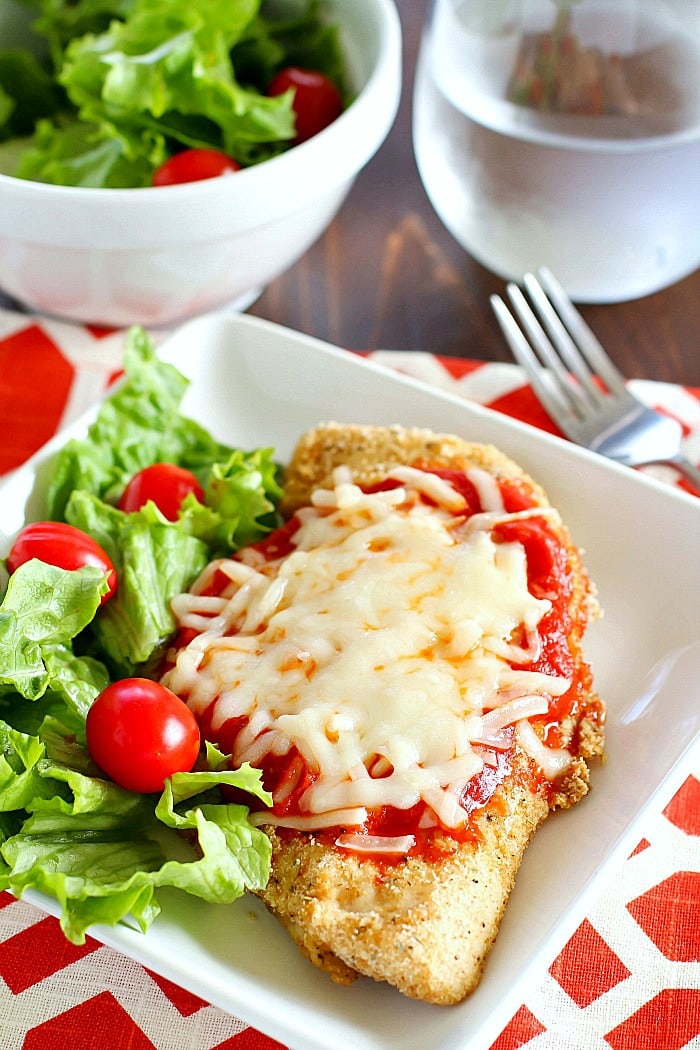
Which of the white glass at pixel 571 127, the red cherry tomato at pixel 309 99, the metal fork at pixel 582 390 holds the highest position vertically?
the white glass at pixel 571 127

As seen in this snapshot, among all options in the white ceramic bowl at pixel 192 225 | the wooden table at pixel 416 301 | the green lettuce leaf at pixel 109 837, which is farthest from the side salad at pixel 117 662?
the wooden table at pixel 416 301

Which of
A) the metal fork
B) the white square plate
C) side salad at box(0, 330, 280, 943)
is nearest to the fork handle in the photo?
the metal fork

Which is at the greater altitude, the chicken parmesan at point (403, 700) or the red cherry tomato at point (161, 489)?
the chicken parmesan at point (403, 700)

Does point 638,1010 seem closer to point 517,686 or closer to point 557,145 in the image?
point 517,686

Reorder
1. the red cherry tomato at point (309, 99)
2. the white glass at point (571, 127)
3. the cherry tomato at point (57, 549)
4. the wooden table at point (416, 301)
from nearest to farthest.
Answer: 1. the cherry tomato at point (57, 549)
2. the white glass at point (571, 127)
3. the red cherry tomato at point (309, 99)
4. the wooden table at point (416, 301)

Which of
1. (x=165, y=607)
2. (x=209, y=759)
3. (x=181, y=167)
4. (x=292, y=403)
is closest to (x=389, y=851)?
(x=209, y=759)

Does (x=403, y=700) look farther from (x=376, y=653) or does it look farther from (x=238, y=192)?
(x=238, y=192)

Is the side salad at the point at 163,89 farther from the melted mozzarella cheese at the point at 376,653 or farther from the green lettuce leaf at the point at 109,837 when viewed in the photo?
the green lettuce leaf at the point at 109,837

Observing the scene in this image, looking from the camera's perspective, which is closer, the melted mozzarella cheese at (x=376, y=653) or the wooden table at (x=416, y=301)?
the melted mozzarella cheese at (x=376, y=653)

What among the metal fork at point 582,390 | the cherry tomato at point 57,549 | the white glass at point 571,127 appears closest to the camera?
the cherry tomato at point 57,549
